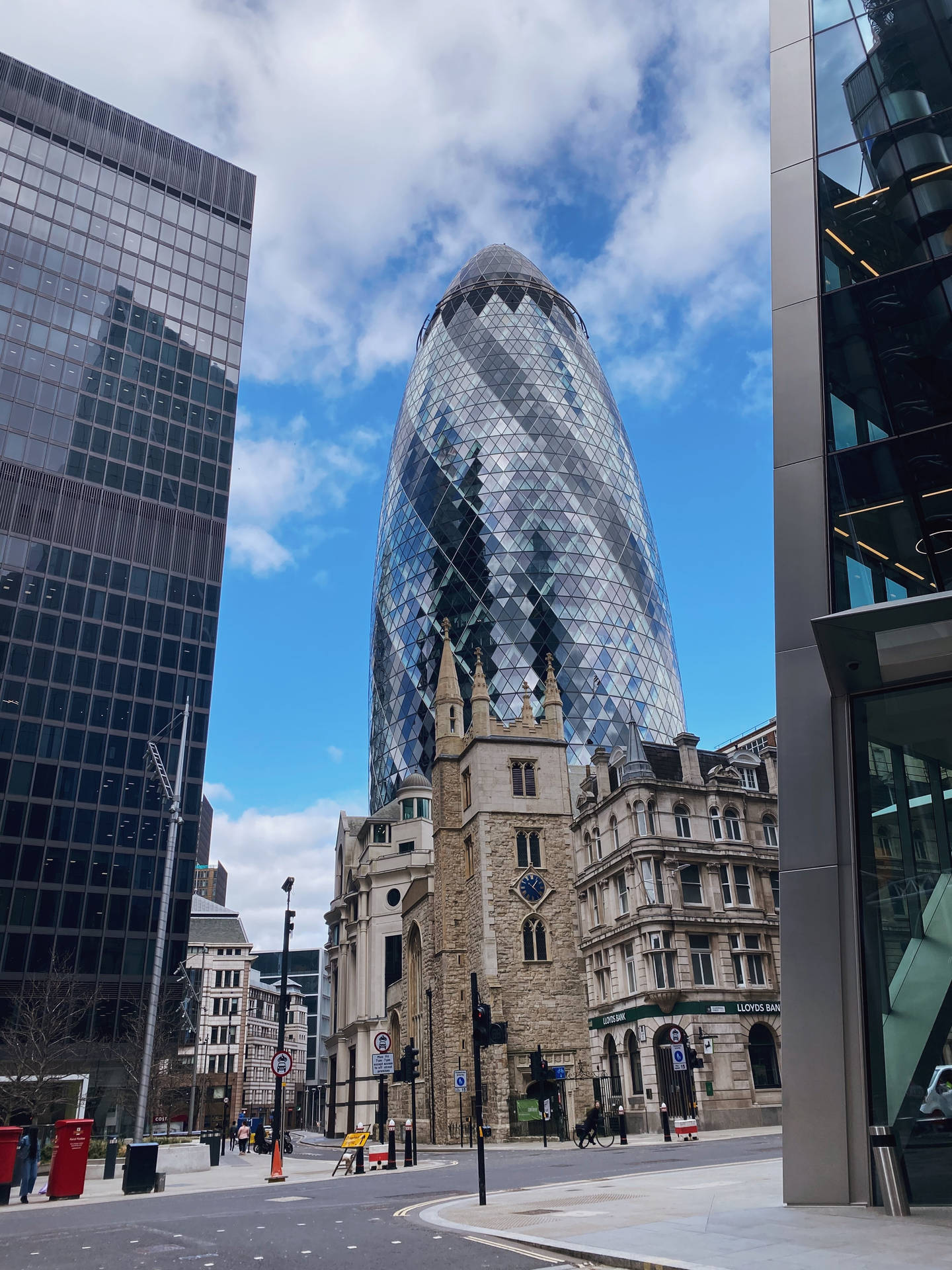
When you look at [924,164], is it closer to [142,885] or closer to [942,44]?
[942,44]

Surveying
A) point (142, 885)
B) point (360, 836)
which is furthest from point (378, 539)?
point (142, 885)

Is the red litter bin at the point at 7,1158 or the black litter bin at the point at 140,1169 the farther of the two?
the black litter bin at the point at 140,1169

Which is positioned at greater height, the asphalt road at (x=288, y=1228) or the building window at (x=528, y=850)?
the building window at (x=528, y=850)

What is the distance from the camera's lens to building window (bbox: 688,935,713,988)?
3909 centimetres

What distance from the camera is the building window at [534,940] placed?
48.7 meters

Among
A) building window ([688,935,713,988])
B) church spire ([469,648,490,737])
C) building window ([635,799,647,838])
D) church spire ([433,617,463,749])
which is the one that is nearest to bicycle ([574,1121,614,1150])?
building window ([688,935,713,988])

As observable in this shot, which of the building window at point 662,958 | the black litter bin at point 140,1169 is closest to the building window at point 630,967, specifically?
the building window at point 662,958

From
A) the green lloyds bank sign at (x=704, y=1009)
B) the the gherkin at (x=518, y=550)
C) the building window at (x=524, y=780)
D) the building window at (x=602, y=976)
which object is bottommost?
the green lloyds bank sign at (x=704, y=1009)

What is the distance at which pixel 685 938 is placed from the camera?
128ft

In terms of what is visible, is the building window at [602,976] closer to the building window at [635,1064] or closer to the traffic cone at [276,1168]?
the building window at [635,1064]

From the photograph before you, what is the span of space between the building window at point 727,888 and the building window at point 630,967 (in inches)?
173

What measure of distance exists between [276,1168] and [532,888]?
28.1 metres

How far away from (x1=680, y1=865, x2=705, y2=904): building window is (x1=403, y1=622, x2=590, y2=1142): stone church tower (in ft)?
32.8

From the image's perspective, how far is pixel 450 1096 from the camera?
4856 centimetres
